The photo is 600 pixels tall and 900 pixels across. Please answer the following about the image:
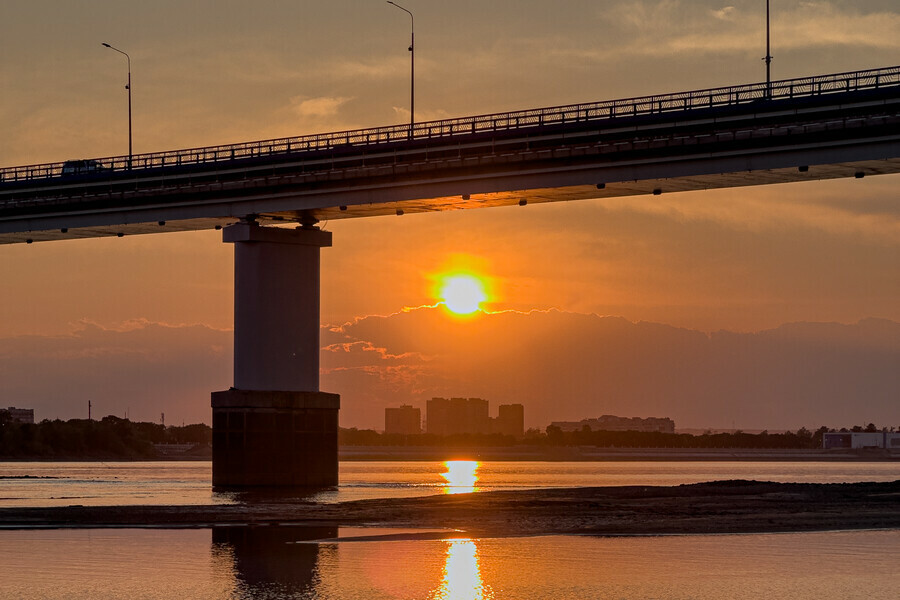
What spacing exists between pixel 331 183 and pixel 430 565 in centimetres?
5572

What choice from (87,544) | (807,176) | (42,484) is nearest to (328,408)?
(42,484)

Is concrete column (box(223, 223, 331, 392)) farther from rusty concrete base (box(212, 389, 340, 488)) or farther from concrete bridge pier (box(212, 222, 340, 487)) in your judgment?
rusty concrete base (box(212, 389, 340, 488))

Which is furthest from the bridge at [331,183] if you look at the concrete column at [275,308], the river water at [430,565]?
the river water at [430,565]

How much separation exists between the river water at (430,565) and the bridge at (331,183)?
2882 centimetres

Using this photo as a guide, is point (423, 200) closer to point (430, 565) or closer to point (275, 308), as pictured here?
point (275, 308)

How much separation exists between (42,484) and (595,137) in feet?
177

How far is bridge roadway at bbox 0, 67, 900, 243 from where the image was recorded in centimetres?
7550

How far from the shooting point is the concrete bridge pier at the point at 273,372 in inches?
3814

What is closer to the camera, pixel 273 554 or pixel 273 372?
pixel 273 554

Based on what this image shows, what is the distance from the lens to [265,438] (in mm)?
97125

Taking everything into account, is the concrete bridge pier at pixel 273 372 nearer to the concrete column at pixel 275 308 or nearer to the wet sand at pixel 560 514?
the concrete column at pixel 275 308

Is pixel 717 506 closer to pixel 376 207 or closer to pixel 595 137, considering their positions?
pixel 595 137

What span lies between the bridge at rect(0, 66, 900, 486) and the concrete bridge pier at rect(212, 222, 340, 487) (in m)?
0.10

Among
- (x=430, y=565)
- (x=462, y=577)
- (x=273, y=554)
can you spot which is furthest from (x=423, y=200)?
(x=462, y=577)
